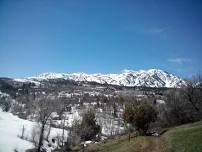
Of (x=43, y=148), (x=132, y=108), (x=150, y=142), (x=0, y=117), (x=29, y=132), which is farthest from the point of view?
(x=0, y=117)

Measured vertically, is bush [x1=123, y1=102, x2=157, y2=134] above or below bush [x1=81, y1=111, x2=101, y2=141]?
above

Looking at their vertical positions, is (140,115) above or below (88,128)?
above

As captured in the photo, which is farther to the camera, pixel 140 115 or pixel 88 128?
pixel 88 128

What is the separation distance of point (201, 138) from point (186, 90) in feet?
148

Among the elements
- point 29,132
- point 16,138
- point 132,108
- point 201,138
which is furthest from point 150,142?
point 29,132

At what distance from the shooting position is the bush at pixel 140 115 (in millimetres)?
72250

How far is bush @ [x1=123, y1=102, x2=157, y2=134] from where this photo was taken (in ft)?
237

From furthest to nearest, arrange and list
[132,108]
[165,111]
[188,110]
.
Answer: [165,111], [188,110], [132,108]

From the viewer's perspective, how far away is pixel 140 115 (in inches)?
2835

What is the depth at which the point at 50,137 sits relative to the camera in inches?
4838

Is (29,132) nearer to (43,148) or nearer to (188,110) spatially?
(43,148)

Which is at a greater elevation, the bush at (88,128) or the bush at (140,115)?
the bush at (140,115)

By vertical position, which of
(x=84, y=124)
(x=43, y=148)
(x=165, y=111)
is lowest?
(x=43, y=148)

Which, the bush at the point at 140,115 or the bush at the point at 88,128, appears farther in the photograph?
the bush at the point at 88,128
